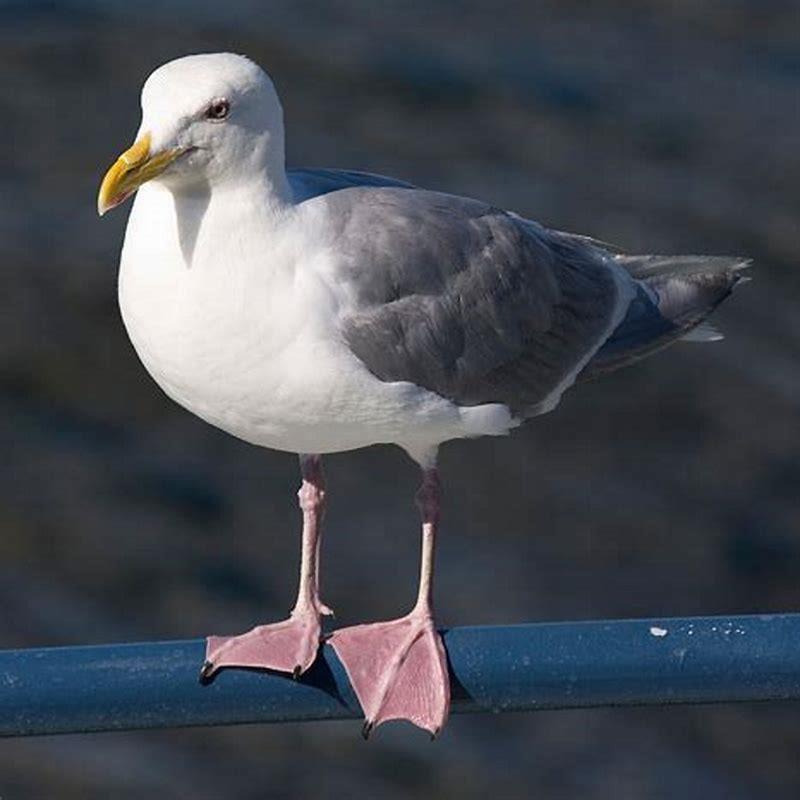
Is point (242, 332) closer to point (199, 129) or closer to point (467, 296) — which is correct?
point (199, 129)

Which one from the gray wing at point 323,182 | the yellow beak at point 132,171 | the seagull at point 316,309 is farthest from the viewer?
the gray wing at point 323,182

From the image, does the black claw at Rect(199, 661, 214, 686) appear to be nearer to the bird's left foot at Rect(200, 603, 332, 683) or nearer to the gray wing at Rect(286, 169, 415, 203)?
the bird's left foot at Rect(200, 603, 332, 683)

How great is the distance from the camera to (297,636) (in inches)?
151

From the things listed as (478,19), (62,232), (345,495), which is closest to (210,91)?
(345,495)

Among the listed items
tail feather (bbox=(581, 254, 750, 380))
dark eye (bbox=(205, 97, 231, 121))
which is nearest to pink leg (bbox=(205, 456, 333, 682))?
tail feather (bbox=(581, 254, 750, 380))

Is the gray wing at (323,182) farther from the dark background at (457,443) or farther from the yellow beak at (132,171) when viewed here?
the dark background at (457,443)

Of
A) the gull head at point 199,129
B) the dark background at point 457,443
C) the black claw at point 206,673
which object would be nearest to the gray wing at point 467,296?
the gull head at point 199,129

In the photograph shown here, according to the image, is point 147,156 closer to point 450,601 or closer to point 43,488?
point 450,601

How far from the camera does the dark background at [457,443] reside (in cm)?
719

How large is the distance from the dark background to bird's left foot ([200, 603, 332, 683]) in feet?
10.5

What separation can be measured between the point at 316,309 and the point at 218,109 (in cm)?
36

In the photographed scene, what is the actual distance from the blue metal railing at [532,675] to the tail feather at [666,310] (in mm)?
1412

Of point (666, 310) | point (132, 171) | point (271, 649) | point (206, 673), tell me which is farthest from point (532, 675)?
point (666, 310)

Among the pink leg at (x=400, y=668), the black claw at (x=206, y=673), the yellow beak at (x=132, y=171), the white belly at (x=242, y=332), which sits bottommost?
the pink leg at (x=400, y=668)
